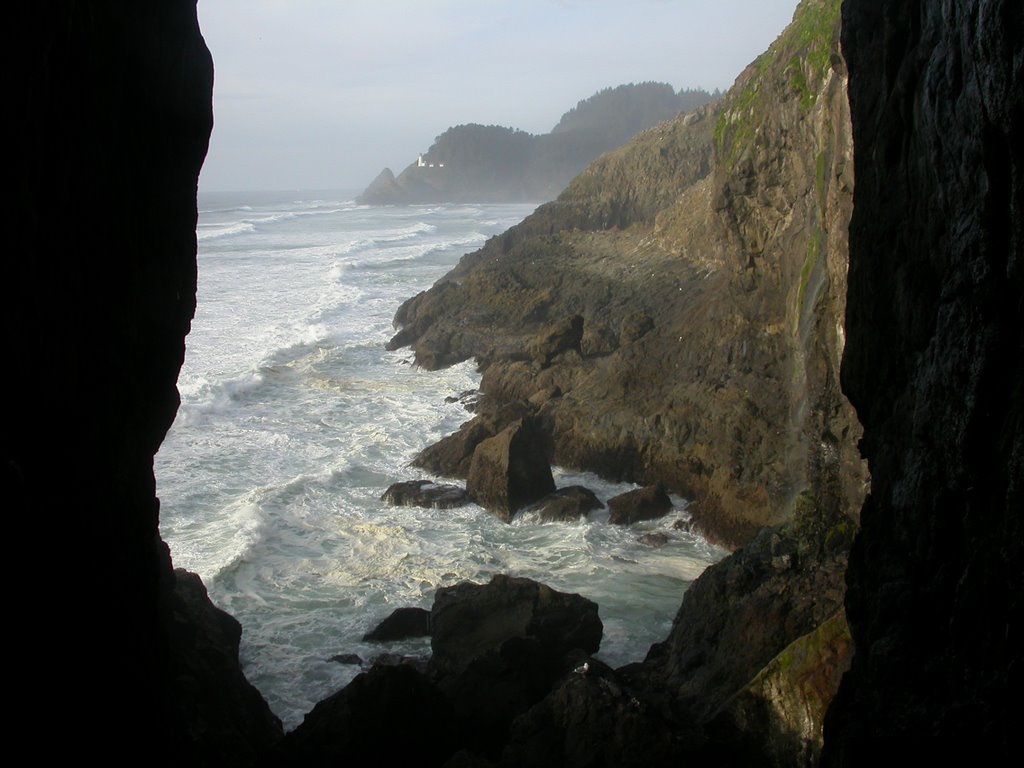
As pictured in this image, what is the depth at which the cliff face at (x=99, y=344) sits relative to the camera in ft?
18.0

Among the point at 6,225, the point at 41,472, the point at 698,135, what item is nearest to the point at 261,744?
the point at 41,472

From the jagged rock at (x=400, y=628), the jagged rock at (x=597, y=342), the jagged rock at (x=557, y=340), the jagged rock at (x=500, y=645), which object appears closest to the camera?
the jagged rock at (x=500, y=645)

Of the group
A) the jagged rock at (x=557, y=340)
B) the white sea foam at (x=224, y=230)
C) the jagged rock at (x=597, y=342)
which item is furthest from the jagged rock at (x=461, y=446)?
the white sea foam at (x=224, y=230)

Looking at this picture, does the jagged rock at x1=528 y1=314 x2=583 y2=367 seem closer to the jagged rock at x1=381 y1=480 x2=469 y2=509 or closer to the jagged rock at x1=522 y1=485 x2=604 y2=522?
the jagged rock at x1=381 y1=480 x2=469 y2=509

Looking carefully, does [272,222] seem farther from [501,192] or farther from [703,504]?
[703,504]

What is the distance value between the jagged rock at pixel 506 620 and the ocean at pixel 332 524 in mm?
914

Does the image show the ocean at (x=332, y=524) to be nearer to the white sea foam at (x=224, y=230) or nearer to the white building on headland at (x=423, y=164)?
the white sea foam at (x=224, y=230)

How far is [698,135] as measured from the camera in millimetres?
43281

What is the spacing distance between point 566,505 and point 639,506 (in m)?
1.27

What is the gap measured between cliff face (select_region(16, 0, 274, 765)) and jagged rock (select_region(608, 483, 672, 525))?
935cm

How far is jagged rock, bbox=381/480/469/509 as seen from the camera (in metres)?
18.2

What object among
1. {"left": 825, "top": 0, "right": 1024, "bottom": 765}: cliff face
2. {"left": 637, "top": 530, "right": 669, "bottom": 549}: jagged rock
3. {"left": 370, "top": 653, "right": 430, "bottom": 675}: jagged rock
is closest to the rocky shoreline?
{"left": 825, "top": 0, "right": 1024, "bottom": 765}: cliff face

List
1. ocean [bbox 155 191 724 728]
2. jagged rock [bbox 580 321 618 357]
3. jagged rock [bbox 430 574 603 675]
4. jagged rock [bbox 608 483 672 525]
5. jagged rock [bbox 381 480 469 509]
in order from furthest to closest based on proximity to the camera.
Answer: jagged rock [bbox 580 321 618 357] < jagged rock [bbox 381 480 469 509] < jagged rock [bbox 608 483 672 525] < ocean [bbox 155 191 724 728] < jagged rock [bbox 430 574 603 675]

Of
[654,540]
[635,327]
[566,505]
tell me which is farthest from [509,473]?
[635,327]
